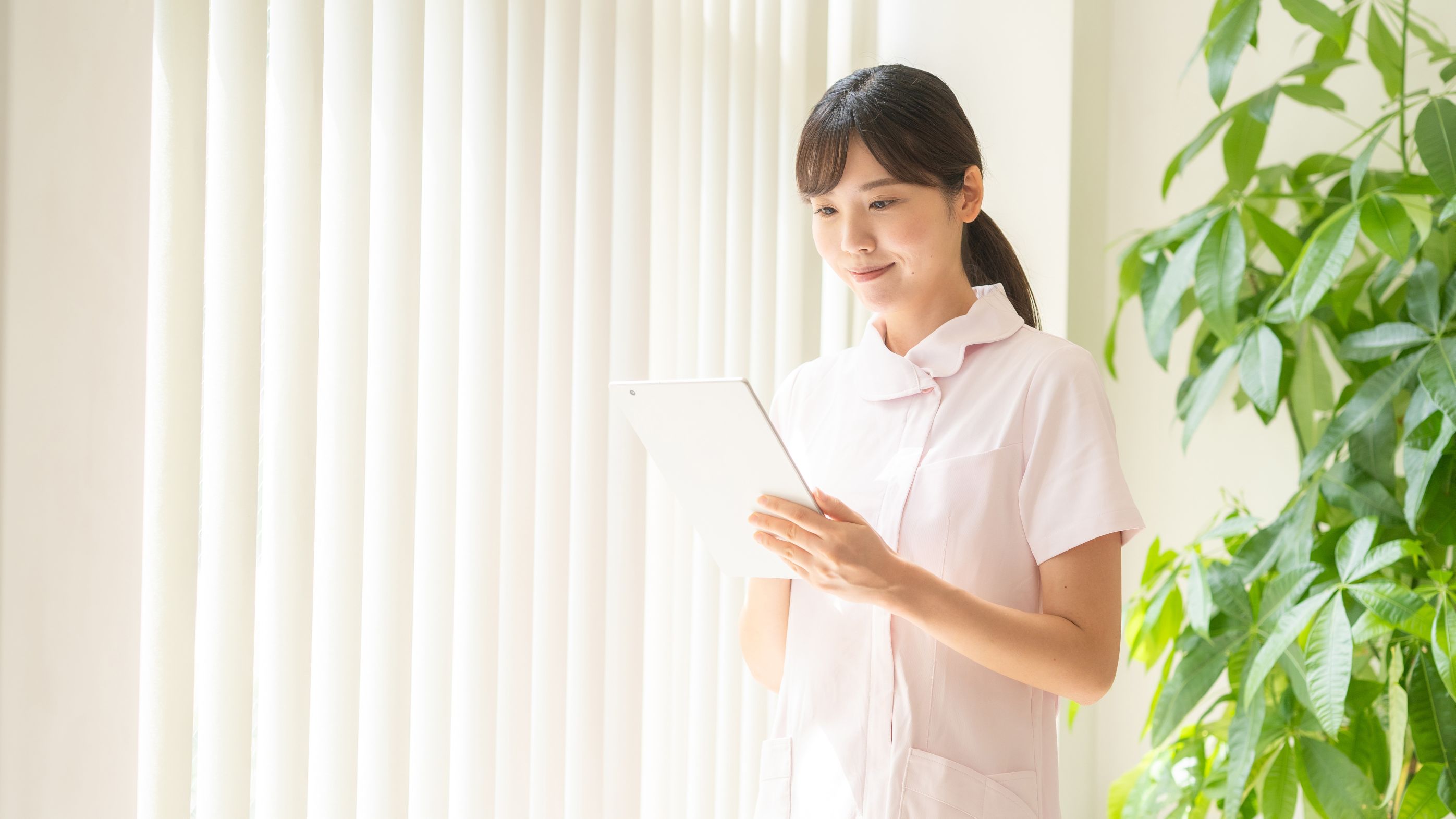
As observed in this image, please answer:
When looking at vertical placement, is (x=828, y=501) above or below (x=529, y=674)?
above

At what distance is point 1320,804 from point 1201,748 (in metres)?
0.26

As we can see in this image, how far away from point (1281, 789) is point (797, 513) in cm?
108

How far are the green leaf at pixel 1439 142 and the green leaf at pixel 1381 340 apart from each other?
200mm

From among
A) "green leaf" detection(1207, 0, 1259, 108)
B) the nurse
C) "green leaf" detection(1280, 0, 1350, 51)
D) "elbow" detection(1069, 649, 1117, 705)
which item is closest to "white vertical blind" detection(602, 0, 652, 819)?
the nurse

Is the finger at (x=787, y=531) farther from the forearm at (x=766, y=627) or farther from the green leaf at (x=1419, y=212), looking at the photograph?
the green leaf at (x=1419, y=212)

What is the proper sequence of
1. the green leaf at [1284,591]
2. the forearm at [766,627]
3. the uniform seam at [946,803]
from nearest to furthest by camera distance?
the uniform seam at [946,803] → the forearm at [766,627] → the green leaf at [1284,591]

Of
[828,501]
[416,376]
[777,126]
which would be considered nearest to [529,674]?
[416,376]

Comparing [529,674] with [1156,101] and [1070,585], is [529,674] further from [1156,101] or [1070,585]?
[1156,101]

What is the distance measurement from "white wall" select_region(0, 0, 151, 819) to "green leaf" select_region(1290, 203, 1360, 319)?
1.46 meters

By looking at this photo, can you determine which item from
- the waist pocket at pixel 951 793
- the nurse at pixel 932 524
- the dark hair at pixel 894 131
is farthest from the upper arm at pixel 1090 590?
the dark hair at pixel 894 131

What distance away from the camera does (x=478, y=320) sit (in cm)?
141

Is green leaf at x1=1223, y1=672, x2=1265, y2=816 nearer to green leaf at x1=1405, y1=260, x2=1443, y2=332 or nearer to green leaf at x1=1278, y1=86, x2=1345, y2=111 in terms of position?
green leaf at x1=1405, y1=260, x2=1443, y2=332

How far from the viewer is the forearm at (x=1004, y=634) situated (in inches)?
38.5

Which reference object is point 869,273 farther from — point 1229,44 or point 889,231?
point 1229,44
